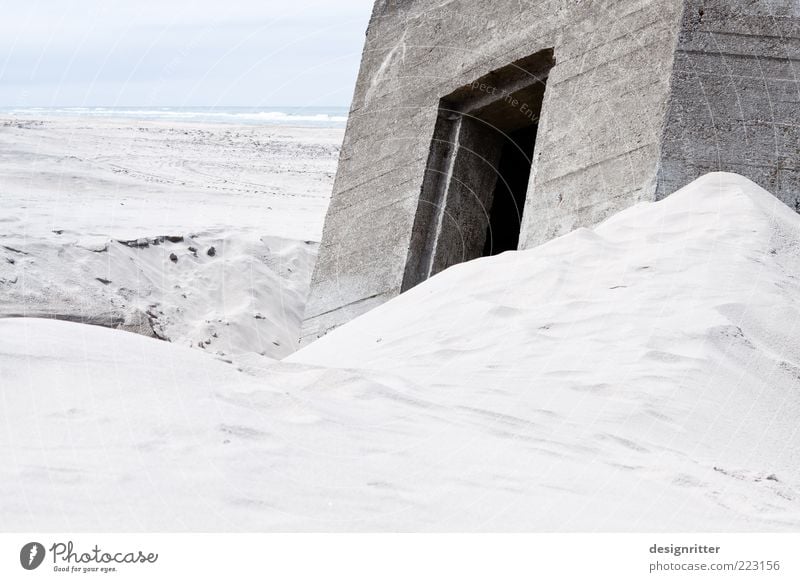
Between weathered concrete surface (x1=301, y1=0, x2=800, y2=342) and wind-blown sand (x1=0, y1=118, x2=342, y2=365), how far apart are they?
1408 mm

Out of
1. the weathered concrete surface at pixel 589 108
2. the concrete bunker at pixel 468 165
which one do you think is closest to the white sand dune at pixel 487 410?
the weathered concrete surface at pixel 589 108

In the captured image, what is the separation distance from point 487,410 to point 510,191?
483 cm

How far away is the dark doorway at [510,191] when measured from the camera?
7848mm

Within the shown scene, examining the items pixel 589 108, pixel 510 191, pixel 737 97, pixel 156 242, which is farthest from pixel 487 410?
pixel 156 242

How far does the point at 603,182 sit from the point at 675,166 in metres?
0.46

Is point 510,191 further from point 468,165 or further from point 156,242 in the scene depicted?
point 156,242

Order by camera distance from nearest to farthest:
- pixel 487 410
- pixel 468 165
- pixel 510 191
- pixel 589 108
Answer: pixel 487 410 < pixel 589 108 < pixel 468 165 < pixel 510 191

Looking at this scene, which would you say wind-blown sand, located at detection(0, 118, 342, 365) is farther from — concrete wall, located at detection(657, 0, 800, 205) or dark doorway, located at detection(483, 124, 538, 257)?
concrete wall, located at detection(657, 0, 800, 205)

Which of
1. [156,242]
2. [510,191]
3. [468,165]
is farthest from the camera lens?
[156,242]

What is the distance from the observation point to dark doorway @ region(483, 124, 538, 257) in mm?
7848

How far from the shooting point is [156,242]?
10.2 metres

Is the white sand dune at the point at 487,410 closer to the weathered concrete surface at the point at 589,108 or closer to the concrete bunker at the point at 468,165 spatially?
the weathered concrete surface at the point at 589,108

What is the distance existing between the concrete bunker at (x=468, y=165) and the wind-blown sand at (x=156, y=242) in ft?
6.24

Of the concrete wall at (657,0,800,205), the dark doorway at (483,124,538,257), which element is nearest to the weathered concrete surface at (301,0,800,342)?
the concrete wall at (657,0,800,205)
